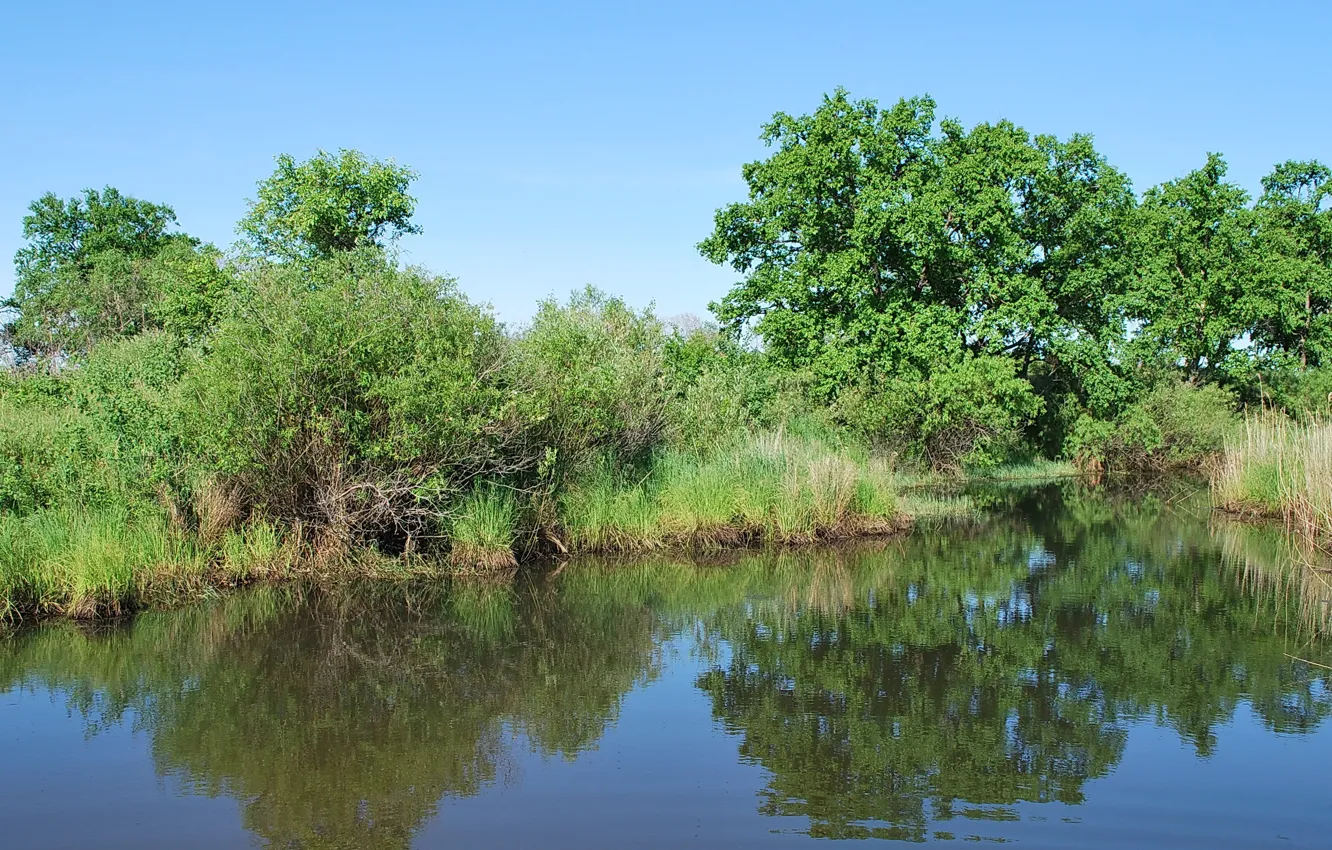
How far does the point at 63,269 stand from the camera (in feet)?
138

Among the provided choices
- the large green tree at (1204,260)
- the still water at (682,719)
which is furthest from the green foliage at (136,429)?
the large green tree at (1204,260)

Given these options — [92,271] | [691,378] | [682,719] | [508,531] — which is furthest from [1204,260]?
[92,271]

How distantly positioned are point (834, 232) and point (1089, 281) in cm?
785

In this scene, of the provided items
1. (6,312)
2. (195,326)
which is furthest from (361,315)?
(6,312)

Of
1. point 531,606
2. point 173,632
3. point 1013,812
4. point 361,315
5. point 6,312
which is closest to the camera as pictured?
point 1013,812

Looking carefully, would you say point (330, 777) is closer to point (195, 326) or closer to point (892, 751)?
point (892, 751)

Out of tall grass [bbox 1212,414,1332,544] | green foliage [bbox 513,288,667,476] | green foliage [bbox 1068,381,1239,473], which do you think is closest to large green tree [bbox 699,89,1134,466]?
green foliage [bbox 1068,381,1239,473]

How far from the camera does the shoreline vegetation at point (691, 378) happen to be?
12.9 m

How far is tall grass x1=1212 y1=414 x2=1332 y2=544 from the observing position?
15000 millimetres

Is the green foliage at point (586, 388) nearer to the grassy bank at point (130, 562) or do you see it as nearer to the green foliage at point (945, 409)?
the grassy bank at point (130, 562)

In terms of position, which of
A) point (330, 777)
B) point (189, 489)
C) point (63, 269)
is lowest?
point (330, 777)

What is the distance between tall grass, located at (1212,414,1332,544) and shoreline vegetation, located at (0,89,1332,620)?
0.29ft

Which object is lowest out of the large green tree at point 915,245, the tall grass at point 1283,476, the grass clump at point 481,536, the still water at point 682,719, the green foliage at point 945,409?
the still water at point 682,719

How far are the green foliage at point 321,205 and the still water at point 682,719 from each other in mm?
13459
